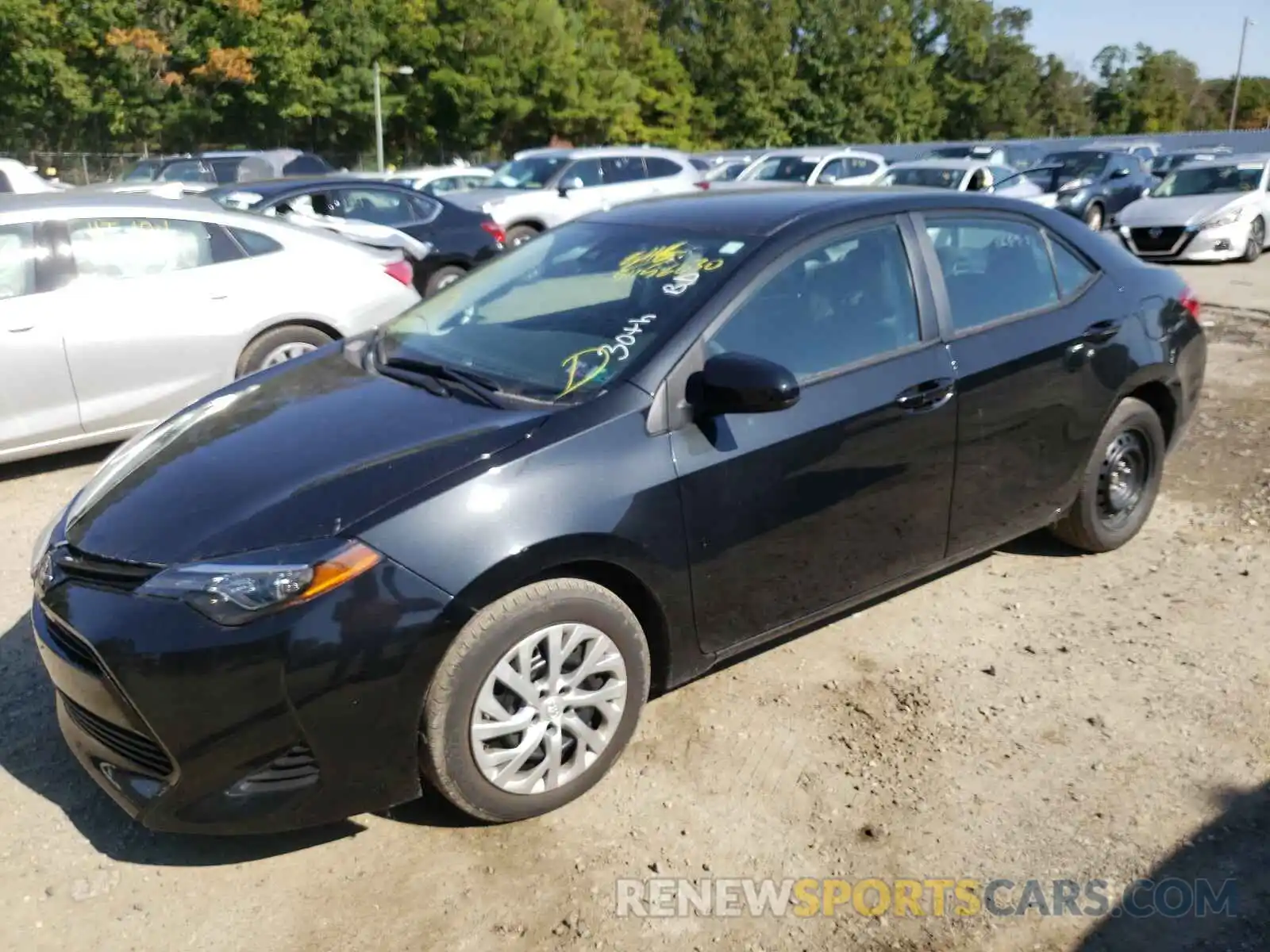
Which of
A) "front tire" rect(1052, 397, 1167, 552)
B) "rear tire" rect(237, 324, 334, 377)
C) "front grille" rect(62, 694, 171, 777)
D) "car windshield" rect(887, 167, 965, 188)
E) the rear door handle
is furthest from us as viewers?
"car windshield" rect(887, 167, 965, 188)

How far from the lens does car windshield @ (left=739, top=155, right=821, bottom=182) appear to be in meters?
19.3

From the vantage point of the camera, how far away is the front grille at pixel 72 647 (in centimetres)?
283

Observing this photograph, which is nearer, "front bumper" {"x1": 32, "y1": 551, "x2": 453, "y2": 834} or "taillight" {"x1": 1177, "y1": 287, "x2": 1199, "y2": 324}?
"front bumper" {"x1": 32, "y1": 551, "x2": 453, "y2": 834}

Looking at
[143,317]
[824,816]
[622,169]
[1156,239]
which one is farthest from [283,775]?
[622,169]

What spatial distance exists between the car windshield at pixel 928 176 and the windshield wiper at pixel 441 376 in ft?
43.3

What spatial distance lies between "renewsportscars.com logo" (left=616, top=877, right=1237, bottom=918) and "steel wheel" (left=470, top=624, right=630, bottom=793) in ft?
1.26

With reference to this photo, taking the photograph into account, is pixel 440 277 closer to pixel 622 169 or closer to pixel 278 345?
pixel 278 345

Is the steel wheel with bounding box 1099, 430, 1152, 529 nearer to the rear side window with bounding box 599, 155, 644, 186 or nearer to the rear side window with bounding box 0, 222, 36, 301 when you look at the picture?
the rear side window with bounding box 0, 222, 36, 301

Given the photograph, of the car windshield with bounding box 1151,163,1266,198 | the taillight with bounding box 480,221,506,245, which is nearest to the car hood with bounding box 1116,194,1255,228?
the car windshield with bounding box 1151,163,1266,198

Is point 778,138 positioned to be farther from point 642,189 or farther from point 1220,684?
point 1220,684

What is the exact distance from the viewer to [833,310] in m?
3.73

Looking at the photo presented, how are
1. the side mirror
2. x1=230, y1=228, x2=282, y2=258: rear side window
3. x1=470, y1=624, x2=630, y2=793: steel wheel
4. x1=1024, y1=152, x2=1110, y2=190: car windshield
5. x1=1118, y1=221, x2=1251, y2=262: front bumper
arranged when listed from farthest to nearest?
x1=1024, y1=152, x2=1110, y2=190: car windshield < x1=1118, y1=221, x2=1251, y2=262: front bumper < x1=230, y1=228, x2=282, y2=258: rear side window < the side mirror < x1=470, y1=624, x2=630, y2=793: steel wheel

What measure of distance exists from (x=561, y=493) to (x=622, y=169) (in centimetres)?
1488

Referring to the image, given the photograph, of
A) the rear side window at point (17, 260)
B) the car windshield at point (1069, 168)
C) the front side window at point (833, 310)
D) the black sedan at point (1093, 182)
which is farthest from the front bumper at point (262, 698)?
the car windshield at point (1069, 168)
